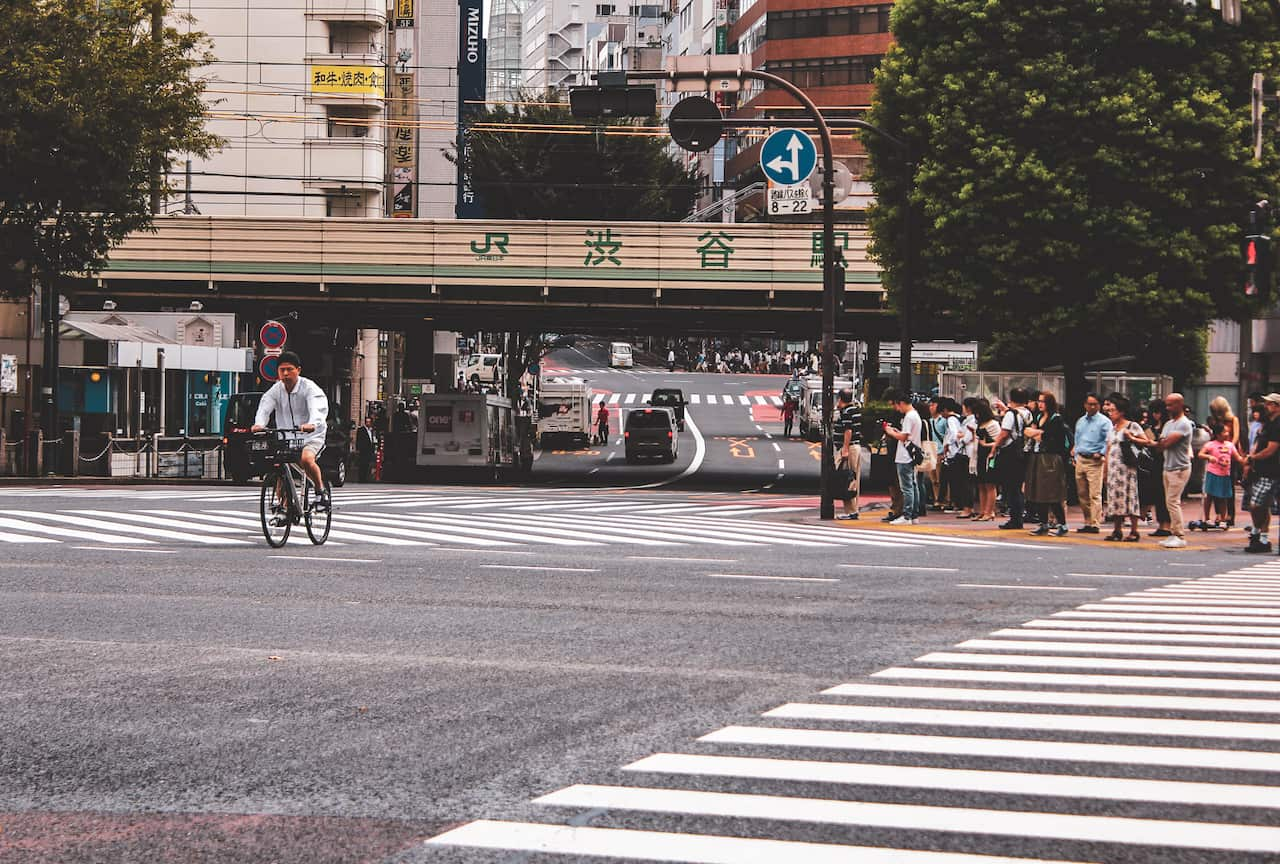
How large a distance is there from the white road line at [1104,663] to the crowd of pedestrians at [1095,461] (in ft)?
30.2

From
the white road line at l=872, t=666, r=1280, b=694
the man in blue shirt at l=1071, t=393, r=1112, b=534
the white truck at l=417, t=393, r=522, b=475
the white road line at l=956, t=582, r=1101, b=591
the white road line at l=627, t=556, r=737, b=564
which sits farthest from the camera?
the white truck at l=417, t=393, r=522, b=475

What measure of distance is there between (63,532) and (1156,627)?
37.2 ft

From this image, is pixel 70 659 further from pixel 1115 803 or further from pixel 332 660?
pixel 1115 803

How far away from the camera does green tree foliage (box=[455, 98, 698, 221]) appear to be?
56656 mm

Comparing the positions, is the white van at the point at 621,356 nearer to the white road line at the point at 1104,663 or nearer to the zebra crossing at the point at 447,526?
the zebra crossing at the point at 447,526

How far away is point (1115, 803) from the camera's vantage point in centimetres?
518

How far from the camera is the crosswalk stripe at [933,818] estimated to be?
473cm

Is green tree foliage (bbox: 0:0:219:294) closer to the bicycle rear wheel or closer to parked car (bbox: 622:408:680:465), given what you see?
the bicycle rear wheel

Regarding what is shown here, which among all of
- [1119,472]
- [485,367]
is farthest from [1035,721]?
[485,367]

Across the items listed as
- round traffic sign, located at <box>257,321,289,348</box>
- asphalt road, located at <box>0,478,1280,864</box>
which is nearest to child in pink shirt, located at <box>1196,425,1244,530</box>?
asphalt road, located at <box>0,478,1280,864</box>

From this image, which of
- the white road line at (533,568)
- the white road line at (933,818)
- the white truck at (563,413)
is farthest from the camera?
the white truck at (563,413)

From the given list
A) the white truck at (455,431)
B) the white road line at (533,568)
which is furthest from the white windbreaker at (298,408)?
the white truck at (455,431)

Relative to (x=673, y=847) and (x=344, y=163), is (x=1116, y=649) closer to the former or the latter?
(x=673, y=847)

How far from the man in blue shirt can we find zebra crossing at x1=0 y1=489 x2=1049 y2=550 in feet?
5.11
